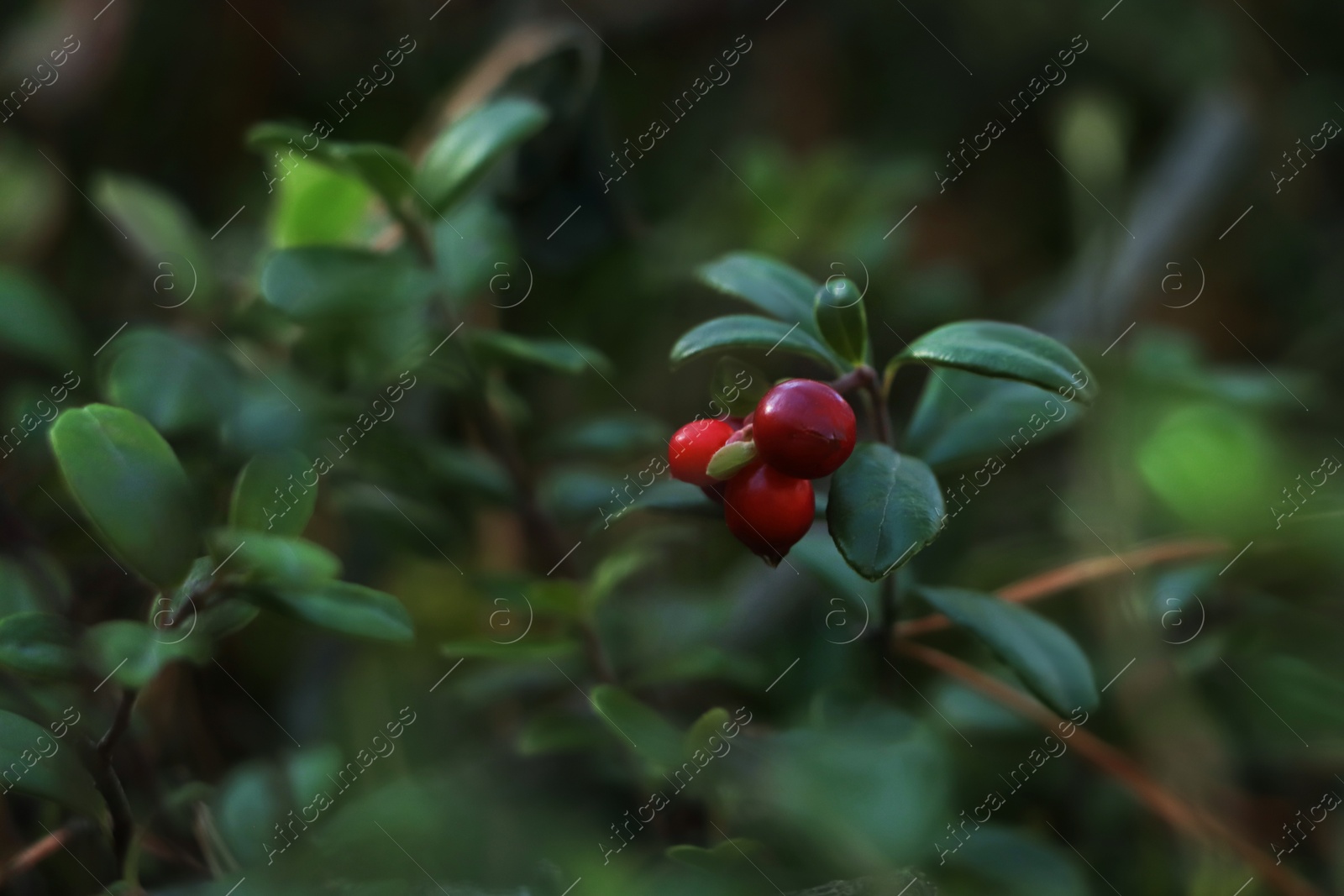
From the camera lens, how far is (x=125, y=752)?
69 cm

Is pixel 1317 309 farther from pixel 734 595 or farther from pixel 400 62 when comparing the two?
pixel 400 62

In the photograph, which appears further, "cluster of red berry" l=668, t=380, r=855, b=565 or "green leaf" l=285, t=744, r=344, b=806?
"green leaf" l=285, t=744, r=344, b=806

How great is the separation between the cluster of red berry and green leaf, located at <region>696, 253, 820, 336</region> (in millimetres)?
97

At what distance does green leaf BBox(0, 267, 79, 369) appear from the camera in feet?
2.45

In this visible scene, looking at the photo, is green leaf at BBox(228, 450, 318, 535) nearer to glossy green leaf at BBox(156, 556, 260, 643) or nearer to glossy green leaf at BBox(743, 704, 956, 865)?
glossy green leaf at BBox(156, 556, 260, 643)

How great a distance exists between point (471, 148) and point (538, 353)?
16cm

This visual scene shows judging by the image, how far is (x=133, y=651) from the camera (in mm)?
504

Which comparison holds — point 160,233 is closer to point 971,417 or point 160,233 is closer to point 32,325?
point 32,325

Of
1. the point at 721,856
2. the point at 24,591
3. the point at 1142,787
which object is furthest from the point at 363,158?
the point at 1142,787

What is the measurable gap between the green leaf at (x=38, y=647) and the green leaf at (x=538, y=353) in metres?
0.32

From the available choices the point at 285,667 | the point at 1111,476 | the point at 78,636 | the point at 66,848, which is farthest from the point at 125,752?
the point at 1111,476

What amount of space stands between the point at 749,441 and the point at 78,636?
1.22 feet

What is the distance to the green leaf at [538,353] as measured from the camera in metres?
0.69

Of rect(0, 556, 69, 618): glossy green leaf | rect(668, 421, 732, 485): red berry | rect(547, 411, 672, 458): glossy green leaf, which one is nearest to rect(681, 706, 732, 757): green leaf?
rect(668, 421, 732, 485): red berry
